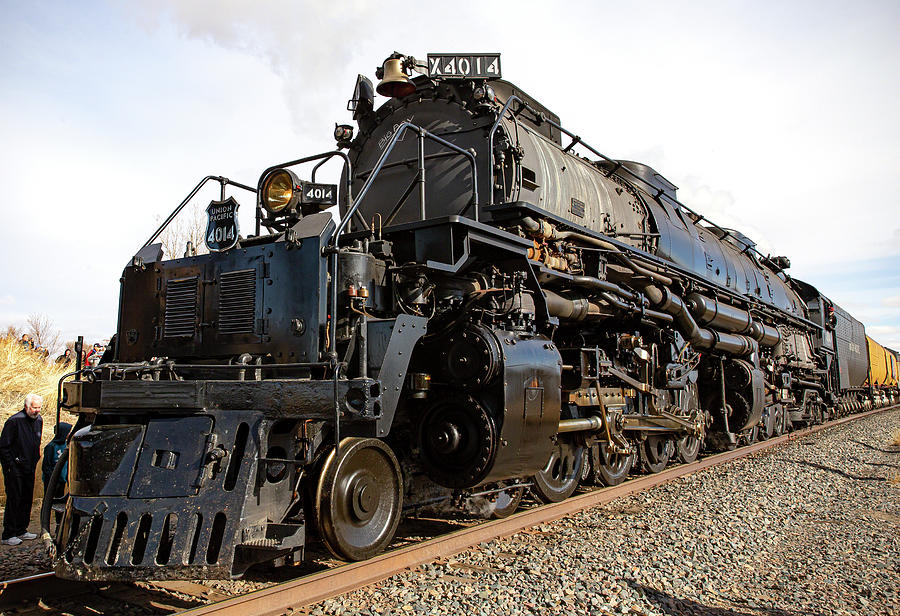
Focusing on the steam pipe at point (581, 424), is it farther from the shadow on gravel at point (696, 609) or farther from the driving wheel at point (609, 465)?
the shadow on gravel at point (696, 609)

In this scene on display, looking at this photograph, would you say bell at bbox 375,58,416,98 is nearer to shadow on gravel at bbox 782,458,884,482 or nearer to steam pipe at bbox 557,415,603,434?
steam pipe at bbox 557,415,603,434

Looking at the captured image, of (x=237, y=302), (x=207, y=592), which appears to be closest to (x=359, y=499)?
(x=207, y=592)

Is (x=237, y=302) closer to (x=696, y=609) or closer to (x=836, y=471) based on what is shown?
(x=696, y=609)

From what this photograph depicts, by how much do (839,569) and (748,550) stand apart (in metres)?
0.71

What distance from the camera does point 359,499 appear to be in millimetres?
4629

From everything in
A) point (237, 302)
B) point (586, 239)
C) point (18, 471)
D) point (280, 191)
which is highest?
point (280, 191)

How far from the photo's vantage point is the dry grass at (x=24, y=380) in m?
12.6

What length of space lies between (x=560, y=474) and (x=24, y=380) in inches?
484

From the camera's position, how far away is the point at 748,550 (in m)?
5.65

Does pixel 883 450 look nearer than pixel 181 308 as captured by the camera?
No

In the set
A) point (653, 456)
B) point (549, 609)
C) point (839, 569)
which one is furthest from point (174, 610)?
point (653, 456)

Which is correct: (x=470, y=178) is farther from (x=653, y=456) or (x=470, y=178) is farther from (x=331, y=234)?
(x=653, y=456)

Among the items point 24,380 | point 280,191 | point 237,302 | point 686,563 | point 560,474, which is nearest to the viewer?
point 686,563

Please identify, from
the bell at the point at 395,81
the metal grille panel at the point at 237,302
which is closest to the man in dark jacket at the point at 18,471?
the metal grille panel at the point at 237,302
